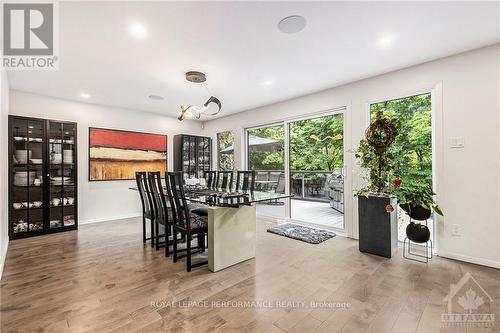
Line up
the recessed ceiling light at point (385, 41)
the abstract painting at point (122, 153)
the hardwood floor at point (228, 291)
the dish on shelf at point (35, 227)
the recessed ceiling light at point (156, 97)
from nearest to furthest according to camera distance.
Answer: the hardwood floor at point (228, 291) < the recessed ceiling light at point (385, 41) < the dish on shelf at point (35, 227) < the recessed ceiling light at point (156, 97) < the abstract painting at point (122, 153)

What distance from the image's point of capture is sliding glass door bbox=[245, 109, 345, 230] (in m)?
4.34

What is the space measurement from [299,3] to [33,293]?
3592 millimetres

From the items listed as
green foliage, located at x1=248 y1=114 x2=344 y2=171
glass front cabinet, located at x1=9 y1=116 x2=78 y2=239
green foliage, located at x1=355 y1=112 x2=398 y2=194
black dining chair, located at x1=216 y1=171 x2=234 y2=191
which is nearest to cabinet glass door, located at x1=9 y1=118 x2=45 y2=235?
glass front cabinet, located at x1=9 y1=116 x2=78 y2=239

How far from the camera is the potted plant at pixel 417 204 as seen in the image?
283cm

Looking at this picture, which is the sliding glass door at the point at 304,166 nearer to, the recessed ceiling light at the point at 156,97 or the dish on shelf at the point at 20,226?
the recessed ceiling light at the point at 156,97

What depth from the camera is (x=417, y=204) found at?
9.39ft

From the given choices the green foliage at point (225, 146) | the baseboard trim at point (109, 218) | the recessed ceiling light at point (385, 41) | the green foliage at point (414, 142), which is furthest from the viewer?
the green foliage at point (225, 146)

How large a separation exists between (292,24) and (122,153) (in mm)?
4620

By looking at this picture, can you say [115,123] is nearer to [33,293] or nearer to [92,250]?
[92,250]

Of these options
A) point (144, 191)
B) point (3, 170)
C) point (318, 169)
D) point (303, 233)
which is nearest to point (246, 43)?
point (144, 191)

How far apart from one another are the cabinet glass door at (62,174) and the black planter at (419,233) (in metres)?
5.62

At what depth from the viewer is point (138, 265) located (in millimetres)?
2766

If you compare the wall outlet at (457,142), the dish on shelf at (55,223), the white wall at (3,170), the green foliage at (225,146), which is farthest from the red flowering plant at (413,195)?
the dish on shelf at (55,223)

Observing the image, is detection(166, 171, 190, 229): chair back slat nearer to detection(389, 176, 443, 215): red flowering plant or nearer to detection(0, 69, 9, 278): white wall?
detection(0, 69, 9, 278): white wall
